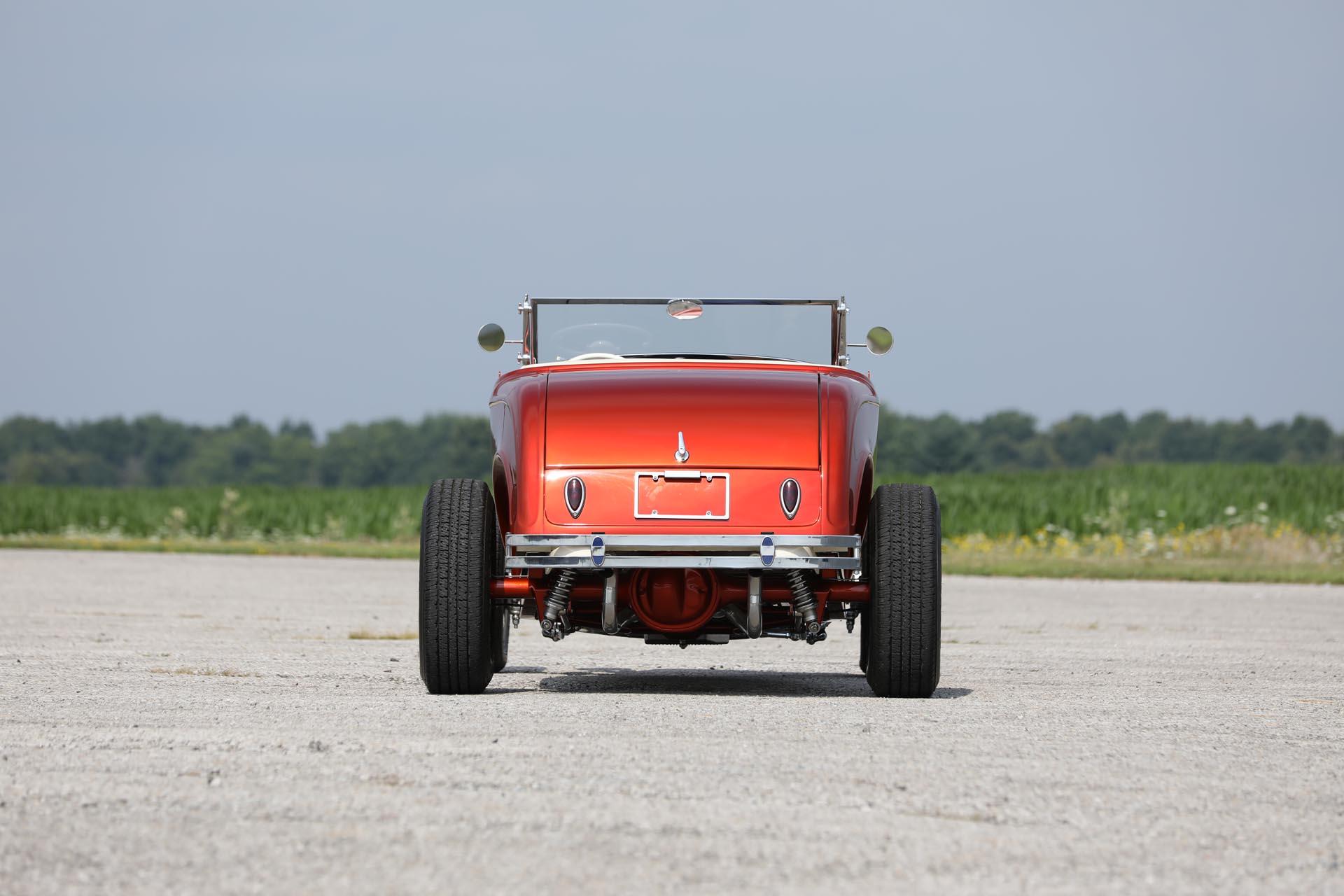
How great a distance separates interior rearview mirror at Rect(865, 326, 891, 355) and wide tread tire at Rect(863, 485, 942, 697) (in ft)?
4.89

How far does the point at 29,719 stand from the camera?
649 cm

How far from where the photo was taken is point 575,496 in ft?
24.1

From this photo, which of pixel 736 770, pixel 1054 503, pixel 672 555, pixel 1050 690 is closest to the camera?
pixel 736 770

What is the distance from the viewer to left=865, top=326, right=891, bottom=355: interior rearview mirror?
29.1 ft

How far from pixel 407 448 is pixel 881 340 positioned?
303 feet

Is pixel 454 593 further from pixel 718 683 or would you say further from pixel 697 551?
pixel 718 683

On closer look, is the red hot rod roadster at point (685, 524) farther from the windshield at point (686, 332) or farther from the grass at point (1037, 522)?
the grass at point (1037, 522)

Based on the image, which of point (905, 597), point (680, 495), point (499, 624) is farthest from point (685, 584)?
point (499, 624)

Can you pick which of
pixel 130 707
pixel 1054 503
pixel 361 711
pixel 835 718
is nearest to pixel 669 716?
pixel 835 718

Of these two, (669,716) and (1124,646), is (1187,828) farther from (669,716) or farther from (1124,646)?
(1124,646)

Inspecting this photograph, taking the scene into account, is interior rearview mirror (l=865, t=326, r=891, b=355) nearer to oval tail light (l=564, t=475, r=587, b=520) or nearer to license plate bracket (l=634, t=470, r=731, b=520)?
license plate bracket (l=634, t=470, r=731, b=520)

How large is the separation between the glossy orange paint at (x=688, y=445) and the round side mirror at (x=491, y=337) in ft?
4.62

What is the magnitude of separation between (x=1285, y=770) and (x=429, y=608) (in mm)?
3855

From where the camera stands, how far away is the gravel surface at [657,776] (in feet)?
12.9
